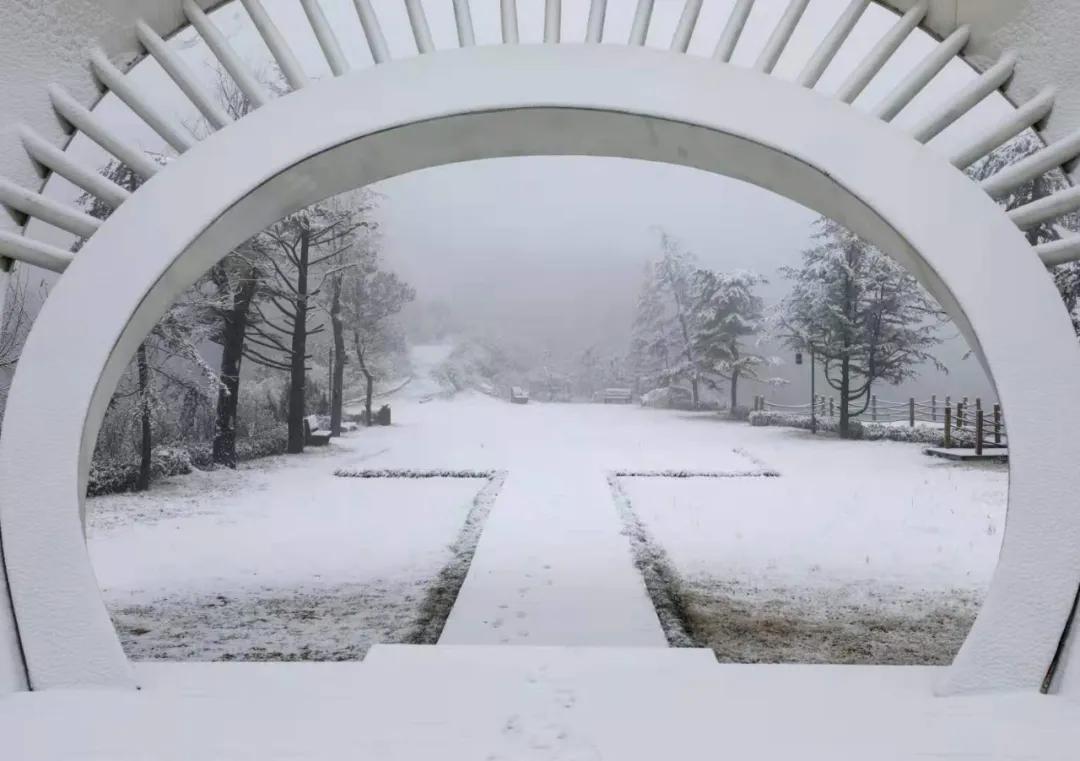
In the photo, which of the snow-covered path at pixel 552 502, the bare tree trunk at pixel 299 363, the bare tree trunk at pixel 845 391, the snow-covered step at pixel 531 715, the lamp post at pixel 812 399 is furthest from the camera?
the lamp post at pixel 812 399

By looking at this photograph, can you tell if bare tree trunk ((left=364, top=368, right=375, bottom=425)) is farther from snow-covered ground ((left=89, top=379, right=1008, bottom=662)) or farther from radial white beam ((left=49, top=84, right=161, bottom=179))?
radial white beam ((left=49, top=84, right=161, bottom=179))

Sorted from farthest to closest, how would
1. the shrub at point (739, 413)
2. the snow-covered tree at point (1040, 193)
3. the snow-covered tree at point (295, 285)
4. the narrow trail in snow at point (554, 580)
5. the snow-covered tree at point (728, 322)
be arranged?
the shrub at point (739, 413) < the snow-covered tree at point (728, 322) < the snow-covered tree at point (295, 285) < the snow-covered tree at point (1040, 193) < the narrow trail in snow at point (554, 580)

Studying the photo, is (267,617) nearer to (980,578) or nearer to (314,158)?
(314,158)

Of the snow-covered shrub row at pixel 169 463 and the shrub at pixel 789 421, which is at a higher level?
the shrub at pixel 789 421

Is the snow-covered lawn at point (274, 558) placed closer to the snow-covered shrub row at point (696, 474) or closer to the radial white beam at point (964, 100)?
the snow-covered shrub row at point (696, 474)

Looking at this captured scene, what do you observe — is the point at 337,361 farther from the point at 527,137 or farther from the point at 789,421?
the point at 527,137

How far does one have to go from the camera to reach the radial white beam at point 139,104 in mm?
1080

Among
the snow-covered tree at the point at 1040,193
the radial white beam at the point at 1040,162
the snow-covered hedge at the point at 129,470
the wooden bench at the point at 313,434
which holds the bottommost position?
the snow-covered hedge at the point at 129,470

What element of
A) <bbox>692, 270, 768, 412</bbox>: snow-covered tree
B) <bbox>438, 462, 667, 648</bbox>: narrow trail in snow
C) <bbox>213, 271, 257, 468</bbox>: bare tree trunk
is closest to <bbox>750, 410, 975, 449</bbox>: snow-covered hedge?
<bbox>692, 270, 768, 412</bbox>: snow-covered tree

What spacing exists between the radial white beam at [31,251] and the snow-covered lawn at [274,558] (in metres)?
2.27

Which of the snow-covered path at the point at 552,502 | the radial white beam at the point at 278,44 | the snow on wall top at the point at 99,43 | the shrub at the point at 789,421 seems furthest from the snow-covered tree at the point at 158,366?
the shrub at the point at 789,421

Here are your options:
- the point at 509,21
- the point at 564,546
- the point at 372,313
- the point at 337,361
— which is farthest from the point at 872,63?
the point at 372,313

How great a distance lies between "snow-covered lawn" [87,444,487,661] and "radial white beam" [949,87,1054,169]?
273 centimetres

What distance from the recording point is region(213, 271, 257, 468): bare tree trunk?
216 inches
